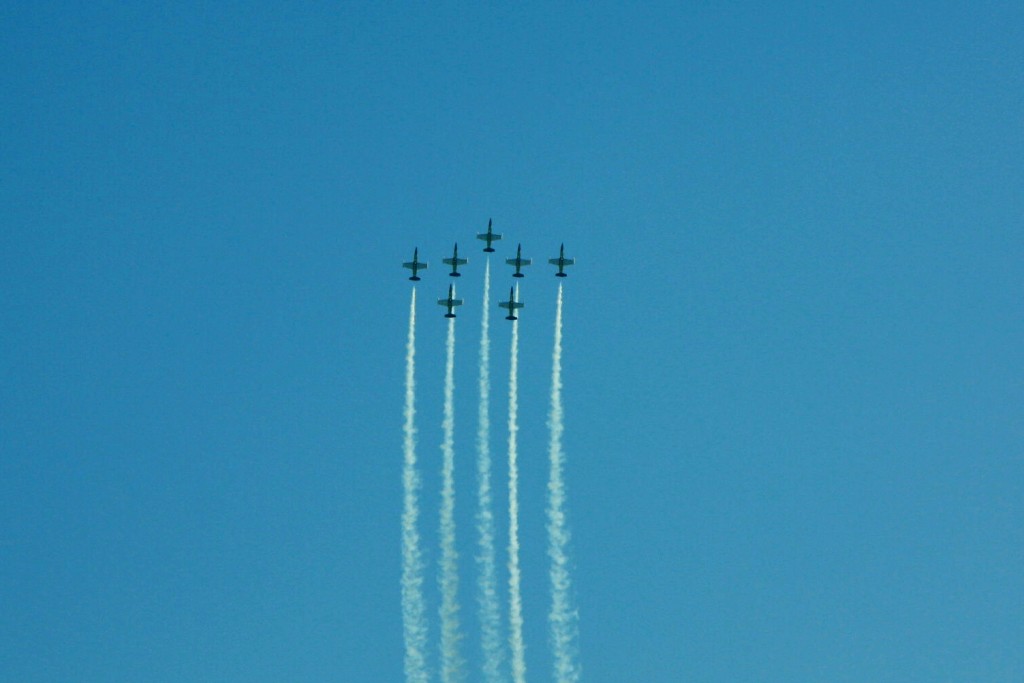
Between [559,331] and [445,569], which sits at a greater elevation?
[559,331]

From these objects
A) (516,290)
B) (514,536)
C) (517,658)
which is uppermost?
(516,290)

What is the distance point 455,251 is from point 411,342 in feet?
30.5

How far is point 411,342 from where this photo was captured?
516 feet

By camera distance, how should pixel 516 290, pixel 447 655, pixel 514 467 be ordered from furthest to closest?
pixel 516 290 < pixel 514 467 < pixel 447 655

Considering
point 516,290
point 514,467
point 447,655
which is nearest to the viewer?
point 447,655

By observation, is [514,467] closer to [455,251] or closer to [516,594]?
[516,594]

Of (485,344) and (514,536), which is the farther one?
(485,344)

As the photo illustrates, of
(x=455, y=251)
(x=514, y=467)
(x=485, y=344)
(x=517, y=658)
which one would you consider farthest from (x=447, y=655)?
(x=455, y=251)

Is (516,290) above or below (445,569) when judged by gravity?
above

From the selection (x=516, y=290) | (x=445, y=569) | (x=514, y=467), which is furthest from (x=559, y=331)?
(x=445, y=569)

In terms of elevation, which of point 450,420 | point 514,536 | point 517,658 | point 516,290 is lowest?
point 517,658

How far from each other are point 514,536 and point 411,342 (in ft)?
66.9

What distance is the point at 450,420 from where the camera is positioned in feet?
496

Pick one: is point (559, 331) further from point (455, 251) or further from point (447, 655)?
point (447, 655)
